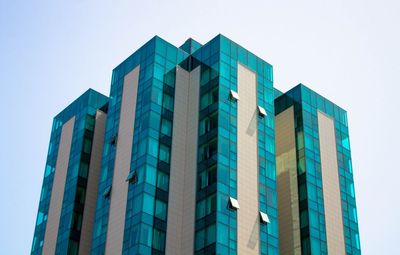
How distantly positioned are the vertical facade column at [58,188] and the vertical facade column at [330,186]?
117 feet

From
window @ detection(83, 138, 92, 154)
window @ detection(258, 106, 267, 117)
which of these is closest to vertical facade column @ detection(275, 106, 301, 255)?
window @ detection(258, 106, 267, 117)

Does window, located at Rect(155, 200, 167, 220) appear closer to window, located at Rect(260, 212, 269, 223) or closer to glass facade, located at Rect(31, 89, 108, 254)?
window, located at Rect(260, 212, 269, 223)

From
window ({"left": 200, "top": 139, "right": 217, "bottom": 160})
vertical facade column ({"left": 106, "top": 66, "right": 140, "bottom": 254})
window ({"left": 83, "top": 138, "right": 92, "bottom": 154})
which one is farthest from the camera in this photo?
window ({"left": 83, "top": 138, "right": 92, "bottom": 154})

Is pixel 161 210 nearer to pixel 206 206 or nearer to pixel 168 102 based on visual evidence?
pixel 206 206

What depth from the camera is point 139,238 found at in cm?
7600

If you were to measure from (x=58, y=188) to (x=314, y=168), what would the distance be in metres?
35.7

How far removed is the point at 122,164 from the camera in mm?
84938

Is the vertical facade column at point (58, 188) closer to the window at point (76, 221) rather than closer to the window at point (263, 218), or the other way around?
the window at point (76, 221)

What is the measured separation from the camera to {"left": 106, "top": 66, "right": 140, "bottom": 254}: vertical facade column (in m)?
79.9

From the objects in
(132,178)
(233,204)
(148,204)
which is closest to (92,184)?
(132,178)

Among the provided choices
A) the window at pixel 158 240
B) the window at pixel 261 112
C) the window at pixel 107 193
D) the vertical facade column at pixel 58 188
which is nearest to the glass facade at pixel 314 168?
the window at pixel 261 112

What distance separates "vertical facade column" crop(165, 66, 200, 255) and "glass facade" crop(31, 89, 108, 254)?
1601 centimetres

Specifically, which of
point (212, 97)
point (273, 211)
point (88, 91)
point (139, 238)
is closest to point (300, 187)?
point (273, 211)

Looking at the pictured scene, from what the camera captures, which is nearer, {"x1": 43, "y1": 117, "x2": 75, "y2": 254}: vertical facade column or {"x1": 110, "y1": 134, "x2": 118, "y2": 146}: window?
{"x1": 110, "y1": 134, "x2": 118, "y2": 146}: window
